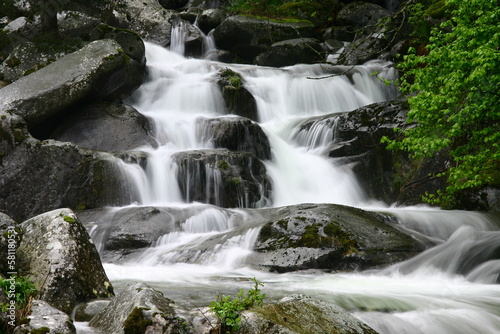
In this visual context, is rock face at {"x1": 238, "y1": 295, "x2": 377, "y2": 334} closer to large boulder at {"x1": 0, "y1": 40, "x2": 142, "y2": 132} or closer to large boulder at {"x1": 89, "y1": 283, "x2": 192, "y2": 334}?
large boulder at {"x1": 89, "y1": 283, "x2": 192, "y2": 334}

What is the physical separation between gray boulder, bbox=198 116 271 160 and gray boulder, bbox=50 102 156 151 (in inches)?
78.0

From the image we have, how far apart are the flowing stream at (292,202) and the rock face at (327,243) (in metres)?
0.26

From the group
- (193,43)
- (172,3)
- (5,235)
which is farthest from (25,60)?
(172,3)

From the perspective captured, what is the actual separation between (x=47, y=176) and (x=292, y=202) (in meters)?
6.83

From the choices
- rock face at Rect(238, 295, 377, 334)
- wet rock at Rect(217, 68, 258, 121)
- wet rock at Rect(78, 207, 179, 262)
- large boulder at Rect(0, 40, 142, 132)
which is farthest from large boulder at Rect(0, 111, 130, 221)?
rock face at Rect(238, 295, 377, 334)

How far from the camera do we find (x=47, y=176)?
37.3 ft

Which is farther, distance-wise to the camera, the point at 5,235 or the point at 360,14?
the point at 360,14

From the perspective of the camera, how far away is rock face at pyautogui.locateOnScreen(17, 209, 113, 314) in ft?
15.9

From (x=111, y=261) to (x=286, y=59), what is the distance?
16.5 m

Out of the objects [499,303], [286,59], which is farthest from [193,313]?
[286,59]

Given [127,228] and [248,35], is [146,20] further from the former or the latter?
[127,228]

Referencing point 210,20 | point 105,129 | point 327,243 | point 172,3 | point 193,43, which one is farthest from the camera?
point 172,3

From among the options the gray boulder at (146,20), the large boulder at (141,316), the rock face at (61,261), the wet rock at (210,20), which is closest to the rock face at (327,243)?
the rock face at (61,261)

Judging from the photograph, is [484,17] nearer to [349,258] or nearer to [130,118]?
[349,258]
